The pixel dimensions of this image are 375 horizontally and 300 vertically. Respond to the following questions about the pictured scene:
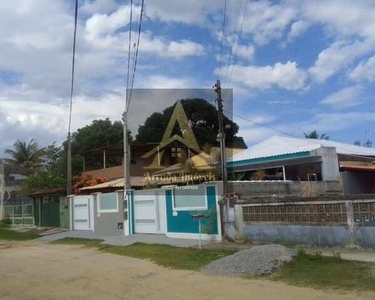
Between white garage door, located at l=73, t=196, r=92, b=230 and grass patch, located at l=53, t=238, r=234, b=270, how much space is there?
21.7ft

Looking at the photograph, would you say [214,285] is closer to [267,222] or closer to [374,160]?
[267,222]

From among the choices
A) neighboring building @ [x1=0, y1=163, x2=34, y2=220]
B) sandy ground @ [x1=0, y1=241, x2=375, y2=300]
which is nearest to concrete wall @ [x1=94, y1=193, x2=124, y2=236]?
sandy ground @ [x1=0, y1=241, x2=375, y2=300]

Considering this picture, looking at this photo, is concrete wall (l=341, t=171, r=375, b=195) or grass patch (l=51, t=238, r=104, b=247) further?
concrete wall (l=341, t=171, r=375, b=195)

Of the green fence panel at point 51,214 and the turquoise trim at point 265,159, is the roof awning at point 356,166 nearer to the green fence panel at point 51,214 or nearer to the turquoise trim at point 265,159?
the turquoise trim at point 265,159

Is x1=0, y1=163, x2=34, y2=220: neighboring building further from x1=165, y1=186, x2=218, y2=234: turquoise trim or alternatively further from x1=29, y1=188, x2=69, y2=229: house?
x1=165, y1=186, x2=218, y2=234: turquoise trim

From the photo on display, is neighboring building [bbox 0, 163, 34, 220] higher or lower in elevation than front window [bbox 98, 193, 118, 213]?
higher

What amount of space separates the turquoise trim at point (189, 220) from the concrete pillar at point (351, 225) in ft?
16.3

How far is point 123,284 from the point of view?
9.42m

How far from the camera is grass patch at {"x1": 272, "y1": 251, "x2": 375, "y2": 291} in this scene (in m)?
8.23

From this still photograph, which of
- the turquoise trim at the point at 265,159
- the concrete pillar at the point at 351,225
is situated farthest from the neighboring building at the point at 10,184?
the concrete pillar at the point at 351,225

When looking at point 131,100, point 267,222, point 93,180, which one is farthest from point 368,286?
point 93,180

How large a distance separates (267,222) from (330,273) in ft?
16.2

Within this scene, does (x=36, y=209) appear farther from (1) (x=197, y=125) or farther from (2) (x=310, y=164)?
(2) (x=310, y=164)

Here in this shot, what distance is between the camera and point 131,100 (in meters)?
20.8
